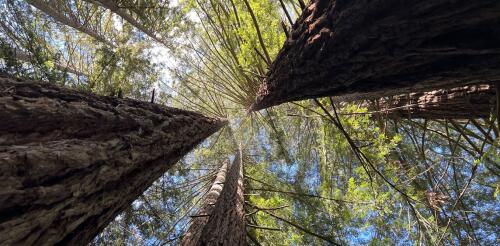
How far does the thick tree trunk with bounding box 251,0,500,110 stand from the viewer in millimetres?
1293

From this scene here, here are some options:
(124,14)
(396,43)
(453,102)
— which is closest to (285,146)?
(124,14)

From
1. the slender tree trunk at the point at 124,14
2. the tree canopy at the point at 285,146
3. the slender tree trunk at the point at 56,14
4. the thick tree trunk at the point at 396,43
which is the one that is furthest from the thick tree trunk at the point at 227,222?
the slender tree trunk at the point at 56,14

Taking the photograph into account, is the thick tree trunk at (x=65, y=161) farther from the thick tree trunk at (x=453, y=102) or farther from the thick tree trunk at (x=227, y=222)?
the thick tree trunk at (x=453, y=102)

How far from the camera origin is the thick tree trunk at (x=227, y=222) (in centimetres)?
289

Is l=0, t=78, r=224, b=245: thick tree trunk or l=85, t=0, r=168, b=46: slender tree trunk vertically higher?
l=85, t=0, r=168, b=46: slender tree trunk

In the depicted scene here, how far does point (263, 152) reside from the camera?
9961 mm

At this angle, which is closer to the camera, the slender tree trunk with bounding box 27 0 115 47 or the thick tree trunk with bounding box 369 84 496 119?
the thick tree trunk with bounding box 369 84 496 119

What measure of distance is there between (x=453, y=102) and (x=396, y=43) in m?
2.53

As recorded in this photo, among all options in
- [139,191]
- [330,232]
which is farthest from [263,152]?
[139,191]

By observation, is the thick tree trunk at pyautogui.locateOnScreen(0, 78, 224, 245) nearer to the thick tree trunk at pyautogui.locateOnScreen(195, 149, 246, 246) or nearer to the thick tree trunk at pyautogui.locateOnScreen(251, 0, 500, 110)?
the thick tree trunk at pyautogui.locateOnScreen(195, 149, 246, 246)

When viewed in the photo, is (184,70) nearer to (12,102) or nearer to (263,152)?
(263,152)

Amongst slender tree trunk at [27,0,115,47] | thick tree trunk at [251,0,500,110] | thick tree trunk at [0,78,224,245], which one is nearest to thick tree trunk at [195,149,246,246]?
thick tree trunk at [0,78,224,245]

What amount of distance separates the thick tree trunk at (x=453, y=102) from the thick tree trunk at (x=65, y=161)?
2.59 meters

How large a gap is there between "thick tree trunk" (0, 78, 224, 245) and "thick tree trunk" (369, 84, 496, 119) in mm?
2593
